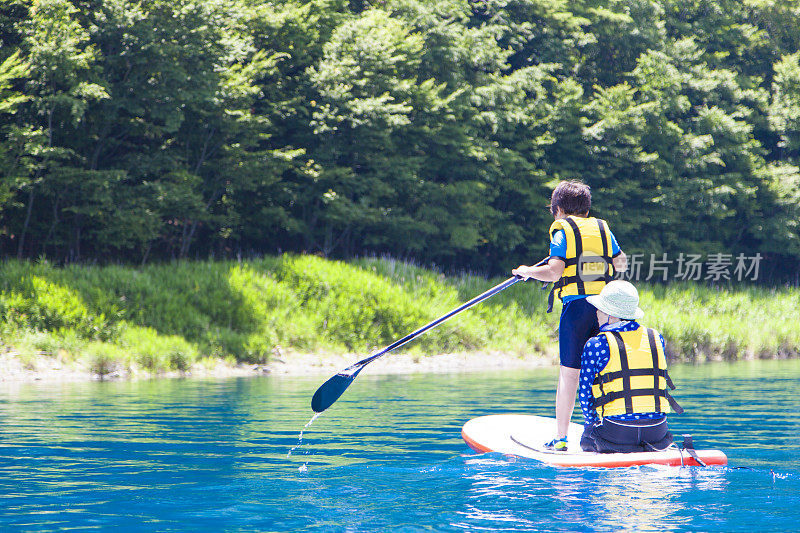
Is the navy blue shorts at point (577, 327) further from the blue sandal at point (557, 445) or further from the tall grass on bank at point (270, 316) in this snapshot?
the tall grass on bank at point (270, 316)

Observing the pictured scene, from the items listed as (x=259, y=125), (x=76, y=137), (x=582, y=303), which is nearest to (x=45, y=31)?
(x=76, y=137)

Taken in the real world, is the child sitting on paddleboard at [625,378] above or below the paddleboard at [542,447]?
above

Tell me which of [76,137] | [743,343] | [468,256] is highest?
[76,137]

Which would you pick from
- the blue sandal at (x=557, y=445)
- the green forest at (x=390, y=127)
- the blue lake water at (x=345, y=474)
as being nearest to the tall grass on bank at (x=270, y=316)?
the green forest at (x=390, y=127)

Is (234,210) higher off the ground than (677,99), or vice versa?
(677,99)

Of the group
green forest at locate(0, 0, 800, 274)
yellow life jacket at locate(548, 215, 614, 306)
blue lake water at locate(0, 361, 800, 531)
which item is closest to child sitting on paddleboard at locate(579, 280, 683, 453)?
blue lake water at locate(0, 361, 800, 531)

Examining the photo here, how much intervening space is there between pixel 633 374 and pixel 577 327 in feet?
2.72

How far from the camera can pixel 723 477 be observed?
6582 millimetres

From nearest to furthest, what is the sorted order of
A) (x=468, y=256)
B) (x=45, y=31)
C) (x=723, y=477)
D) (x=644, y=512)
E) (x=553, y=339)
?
(x=644, y=512)
(x=723, y=477)
(x=45, y=31)
(x=553, y=339)
(x=468, y=256)

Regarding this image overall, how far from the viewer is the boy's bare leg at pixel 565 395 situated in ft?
24.6

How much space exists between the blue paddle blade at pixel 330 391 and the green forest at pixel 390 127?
43.3ft

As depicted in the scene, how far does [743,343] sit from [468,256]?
33.4ft

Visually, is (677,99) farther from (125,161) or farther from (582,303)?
(582,303)

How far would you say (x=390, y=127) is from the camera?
26219 mm
